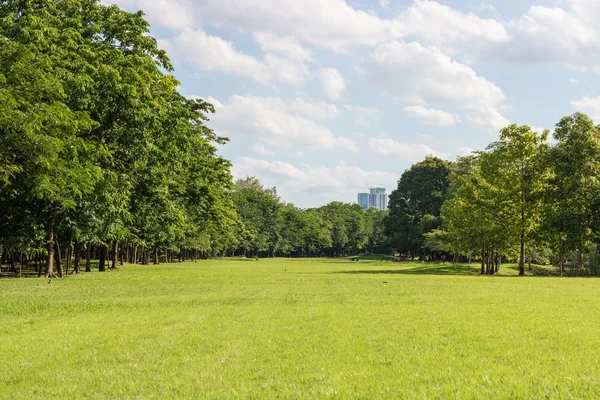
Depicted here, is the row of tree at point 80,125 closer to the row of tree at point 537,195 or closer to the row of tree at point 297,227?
the row of tree at point 537,195

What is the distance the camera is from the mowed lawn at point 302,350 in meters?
7.72

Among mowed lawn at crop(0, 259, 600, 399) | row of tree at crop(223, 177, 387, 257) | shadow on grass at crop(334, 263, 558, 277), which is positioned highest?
row of tree at crop(223, 177, 387, 257)

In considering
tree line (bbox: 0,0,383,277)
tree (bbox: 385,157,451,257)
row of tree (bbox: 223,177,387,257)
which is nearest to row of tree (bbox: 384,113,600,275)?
tree line (bbox: 0,0,383,277)

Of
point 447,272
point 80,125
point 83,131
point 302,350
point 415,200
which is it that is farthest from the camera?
point 415,200

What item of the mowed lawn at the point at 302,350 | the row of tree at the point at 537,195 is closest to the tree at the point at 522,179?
the row of tree at the point at 537,195

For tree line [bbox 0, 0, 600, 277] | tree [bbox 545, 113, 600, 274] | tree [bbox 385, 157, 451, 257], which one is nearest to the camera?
tree line [bbox 0, 0, 600, 277]

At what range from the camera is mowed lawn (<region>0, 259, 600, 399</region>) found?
7.72 m

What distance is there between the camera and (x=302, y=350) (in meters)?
10.2

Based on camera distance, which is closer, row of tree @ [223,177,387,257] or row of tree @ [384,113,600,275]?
row of tree @ [384,113,600,275]

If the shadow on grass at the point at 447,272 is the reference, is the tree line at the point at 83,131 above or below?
above

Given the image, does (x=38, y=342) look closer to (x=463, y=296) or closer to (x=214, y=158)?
(x=463, y=296)

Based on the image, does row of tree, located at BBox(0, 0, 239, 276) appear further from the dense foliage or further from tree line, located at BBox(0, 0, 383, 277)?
the dense foliage

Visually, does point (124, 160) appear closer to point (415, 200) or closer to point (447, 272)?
point (447, 272)

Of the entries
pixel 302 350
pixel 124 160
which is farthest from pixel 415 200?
pixel 302 350
